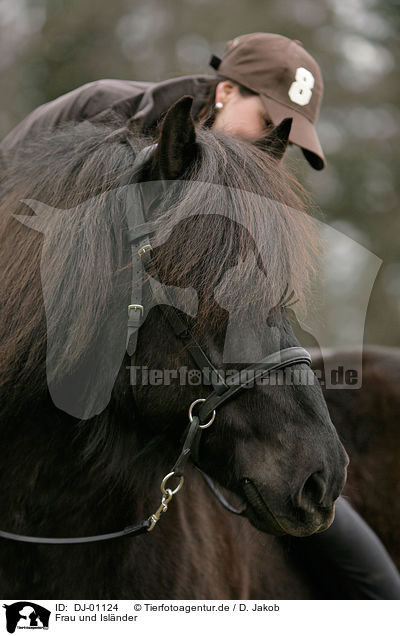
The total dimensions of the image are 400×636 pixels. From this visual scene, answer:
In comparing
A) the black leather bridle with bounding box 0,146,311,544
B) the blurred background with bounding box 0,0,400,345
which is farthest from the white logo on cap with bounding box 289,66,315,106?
the blurred background with bounding box 0,0,400,345

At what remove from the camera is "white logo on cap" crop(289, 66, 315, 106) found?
2232mm

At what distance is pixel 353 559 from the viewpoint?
7.34 ft

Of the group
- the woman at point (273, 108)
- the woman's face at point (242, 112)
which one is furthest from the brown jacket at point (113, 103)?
the woman's face at point (242, 112)

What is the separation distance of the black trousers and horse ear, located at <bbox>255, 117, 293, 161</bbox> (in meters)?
1.31

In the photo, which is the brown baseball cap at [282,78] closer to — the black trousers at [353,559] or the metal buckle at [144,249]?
the metal buckle at [144,249]

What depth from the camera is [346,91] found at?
9.52 m

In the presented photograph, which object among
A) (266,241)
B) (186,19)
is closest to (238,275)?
(266,241)

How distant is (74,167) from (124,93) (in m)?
0.84

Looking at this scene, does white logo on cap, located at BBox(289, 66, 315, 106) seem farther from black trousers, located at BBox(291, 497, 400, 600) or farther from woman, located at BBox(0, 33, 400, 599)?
black trousers, located at BBox(291, 497, 400, 600)

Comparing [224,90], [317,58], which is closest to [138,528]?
[224,90]

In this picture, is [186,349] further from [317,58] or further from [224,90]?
[317,58]

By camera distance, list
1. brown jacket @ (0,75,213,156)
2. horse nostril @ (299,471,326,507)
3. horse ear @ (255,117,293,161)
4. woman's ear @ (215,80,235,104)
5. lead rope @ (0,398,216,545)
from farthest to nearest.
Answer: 1. woman's ear @ (215,80,235,104)
2. brown jacket @ (0,75,213,156)
3. horse ear @ (255,117,293,161)
4. lead rope @ (0,398,216,545)
5. horse nostril @ (299,471,326,507)

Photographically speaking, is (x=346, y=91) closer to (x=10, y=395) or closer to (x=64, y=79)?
(x=64, y=79)
